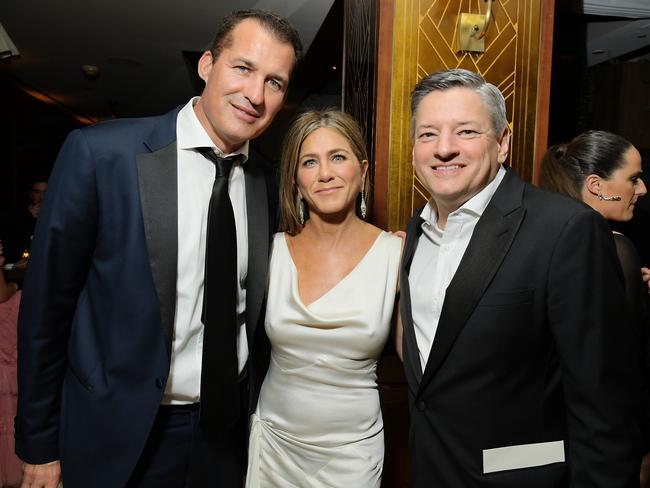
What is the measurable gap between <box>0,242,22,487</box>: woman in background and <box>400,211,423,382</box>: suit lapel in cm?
231

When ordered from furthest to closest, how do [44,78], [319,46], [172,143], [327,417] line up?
1. [44,78]
2. [319,46]
3. [327,417]
4. [172,143]

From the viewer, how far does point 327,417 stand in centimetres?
162

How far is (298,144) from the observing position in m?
1.82

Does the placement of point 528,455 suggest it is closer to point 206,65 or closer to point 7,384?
point 206,65

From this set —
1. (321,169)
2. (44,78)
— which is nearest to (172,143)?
(321,169)

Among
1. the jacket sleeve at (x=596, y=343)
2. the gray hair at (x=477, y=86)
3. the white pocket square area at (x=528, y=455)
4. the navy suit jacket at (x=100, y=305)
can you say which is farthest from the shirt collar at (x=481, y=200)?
the navy suit jacket at (x=100, y=305)

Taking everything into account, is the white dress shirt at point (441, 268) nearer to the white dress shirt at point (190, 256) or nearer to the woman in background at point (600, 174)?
the white dress shirt at point (190, 256)

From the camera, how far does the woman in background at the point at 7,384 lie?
2648 mm

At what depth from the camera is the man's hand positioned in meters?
1.38

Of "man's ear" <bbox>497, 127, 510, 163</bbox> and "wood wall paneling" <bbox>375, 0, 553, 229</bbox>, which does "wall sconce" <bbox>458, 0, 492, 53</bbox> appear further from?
"man's ear" <bbox>497, 127, 510, 163</bbox>

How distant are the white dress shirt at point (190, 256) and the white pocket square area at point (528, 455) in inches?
33.8

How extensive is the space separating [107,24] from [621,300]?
549 centimetres

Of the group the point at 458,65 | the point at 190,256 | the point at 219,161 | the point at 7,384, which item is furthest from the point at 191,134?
the point at 7,384

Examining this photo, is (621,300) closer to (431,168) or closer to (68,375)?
(431,168)
